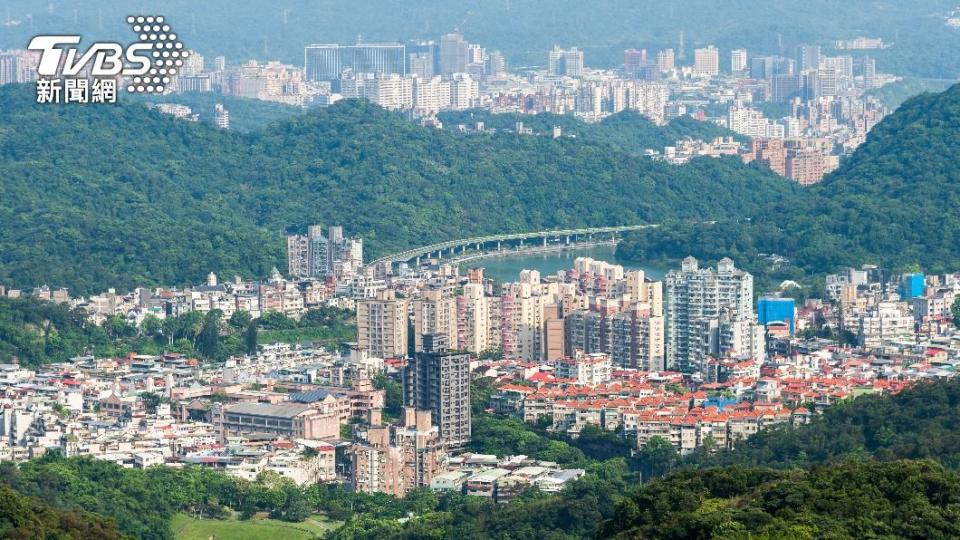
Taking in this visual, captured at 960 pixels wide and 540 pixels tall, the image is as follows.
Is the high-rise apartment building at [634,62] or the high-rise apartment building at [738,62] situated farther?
the high-rise apartment building at [738,62]

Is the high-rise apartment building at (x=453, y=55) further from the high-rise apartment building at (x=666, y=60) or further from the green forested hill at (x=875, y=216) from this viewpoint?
the green forested hill at (x=875, y=216)

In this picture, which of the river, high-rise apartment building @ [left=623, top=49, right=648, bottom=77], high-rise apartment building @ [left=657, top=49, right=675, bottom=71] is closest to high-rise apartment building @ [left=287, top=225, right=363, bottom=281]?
the river

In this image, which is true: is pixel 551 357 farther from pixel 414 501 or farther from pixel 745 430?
pixel 414 501

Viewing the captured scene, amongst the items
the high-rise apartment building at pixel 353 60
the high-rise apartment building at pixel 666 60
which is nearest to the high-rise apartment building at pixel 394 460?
the high-rise apartment building at pixel 353 60

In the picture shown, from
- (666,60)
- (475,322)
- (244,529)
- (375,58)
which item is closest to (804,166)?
(475,322)

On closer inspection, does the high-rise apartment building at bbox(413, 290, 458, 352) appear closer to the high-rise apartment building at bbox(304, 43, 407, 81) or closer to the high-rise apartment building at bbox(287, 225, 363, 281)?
the high-rise apartment building at bbox(287, 225, 363, 281)

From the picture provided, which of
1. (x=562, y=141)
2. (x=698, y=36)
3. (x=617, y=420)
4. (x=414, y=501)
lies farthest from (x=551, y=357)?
(x=698, y=36)

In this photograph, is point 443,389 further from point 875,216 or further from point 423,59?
point 423,59
